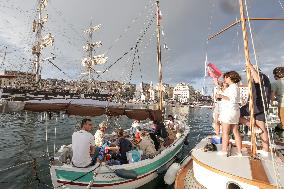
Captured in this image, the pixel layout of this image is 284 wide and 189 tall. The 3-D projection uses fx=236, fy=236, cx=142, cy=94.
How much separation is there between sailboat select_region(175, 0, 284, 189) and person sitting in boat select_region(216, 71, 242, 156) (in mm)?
372

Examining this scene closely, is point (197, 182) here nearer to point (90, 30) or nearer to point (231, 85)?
point (231, 85)

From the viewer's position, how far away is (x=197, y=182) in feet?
18.2

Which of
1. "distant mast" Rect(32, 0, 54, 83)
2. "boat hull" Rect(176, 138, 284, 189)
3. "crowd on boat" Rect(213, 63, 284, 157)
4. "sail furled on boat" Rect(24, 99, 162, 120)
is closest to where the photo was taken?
→ "boat hull" Rect(176, 138, 284, 189)

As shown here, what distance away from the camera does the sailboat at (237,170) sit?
13.9ft

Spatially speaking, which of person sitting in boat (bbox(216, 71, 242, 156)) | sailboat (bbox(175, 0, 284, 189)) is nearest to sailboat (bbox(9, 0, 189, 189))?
sailboat (bbox(175, 0, 284, 189))

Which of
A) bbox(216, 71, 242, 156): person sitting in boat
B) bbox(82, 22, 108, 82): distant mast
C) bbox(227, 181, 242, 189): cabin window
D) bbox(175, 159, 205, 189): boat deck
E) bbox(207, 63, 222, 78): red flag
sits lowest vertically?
bbox(175, 159, 205, 189): boat deck

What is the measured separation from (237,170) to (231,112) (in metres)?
1.66

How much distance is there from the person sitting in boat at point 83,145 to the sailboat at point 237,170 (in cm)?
353

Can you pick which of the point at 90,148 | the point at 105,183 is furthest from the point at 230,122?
the point at 105,183

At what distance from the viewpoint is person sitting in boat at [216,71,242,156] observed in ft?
19.4

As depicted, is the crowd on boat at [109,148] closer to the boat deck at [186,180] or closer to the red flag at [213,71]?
the boat deck at [186,180]

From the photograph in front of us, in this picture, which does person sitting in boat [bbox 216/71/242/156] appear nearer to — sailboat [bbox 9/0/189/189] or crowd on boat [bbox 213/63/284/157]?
crowd on boat [bbox 213/63/284/157]

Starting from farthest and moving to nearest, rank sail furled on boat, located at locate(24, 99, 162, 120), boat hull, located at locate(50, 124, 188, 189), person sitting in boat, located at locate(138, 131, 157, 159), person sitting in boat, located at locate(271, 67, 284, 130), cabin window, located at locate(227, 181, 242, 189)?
person sitting in boat, located at locate(138, 131, 157, 159) → sail furled on boat, located at locate(24, 99, 162, 120) → boat hull, located at locate(50, 124, 188, 189) → person sitting in boat, located at locate(271, 67, 284, 130) → cabin window, located at locate(227, 181, 242, 189)

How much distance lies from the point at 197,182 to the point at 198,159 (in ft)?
1.83
